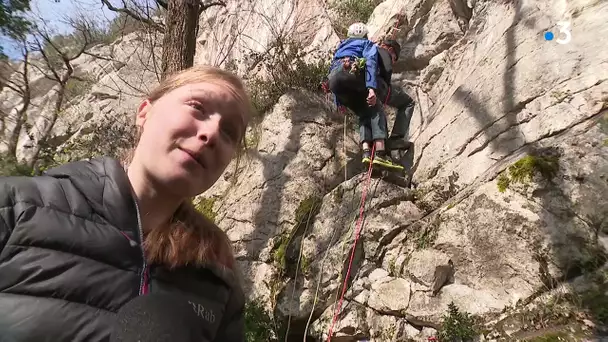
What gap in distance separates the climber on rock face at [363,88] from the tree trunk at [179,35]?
2.07 metres

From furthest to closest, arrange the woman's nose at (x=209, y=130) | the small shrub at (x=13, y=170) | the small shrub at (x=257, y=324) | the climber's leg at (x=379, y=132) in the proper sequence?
the small shrub at (x=13, y=170) → the climber's leg at (x=379, y=132) → the small shrub at (x=257, y=324) → the woman's nose at (x=209, y=130)

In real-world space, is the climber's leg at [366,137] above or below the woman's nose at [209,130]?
above

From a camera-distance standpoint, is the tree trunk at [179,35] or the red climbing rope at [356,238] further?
the tree trunk at [179,35]

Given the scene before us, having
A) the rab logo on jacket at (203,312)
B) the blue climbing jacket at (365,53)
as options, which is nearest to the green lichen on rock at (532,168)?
the blue climbing jacket at (365,53)

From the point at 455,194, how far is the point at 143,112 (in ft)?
12.0

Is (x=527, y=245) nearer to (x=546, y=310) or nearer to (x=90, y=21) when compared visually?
(x=546, y=310)

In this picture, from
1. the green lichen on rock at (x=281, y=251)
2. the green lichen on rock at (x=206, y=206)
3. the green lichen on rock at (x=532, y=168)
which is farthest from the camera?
the green lichen on rock at (x=206, y=206)

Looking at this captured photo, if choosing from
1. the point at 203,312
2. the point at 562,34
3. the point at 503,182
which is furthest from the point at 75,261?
the point at 562,34

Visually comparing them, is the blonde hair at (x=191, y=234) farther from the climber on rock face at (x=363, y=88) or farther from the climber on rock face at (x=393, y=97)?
the climber on rock face at (x=393, y=97)

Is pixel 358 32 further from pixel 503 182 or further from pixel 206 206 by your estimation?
pixel 206 206

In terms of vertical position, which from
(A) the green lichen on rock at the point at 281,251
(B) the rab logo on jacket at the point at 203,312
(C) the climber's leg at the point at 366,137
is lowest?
(B) the rab logo on jacket at the point at 203,312

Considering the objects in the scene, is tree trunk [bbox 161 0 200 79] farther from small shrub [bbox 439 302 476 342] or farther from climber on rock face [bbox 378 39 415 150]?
small shrub [bbox 439 302 476 342]

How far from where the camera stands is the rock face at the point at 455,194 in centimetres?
335

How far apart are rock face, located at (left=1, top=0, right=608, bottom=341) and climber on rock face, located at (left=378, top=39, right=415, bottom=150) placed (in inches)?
8.0
